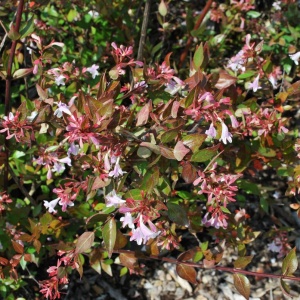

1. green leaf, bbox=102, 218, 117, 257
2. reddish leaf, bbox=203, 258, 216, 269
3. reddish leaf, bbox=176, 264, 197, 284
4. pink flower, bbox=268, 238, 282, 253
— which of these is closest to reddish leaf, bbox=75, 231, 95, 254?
green leaf, bbox=102, 218, 117, 257

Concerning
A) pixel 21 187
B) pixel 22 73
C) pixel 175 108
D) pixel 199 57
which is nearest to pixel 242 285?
pixel 175 108

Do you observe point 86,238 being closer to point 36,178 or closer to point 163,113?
point 163,113

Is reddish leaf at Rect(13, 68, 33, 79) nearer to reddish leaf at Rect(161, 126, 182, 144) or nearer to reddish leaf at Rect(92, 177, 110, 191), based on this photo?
reddish leaf at Rect(92, 177, 110, 191)

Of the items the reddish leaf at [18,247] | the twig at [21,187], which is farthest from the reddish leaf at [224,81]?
the reddish leaf at [18,247]

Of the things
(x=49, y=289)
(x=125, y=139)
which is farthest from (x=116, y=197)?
(x=49, y=289)

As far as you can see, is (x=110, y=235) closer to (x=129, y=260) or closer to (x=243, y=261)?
(x=129, y=260)

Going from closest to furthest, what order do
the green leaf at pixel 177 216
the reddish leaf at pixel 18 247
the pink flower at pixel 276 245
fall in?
the green leaf at pixel 177 216 < the reddish leaf at pixel 18 247 < the pink flower at pixel 276 245

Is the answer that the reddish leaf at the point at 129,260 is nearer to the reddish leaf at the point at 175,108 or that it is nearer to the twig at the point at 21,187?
the twig at the point at 21,187

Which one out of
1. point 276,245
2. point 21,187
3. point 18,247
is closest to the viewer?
point 18,247
